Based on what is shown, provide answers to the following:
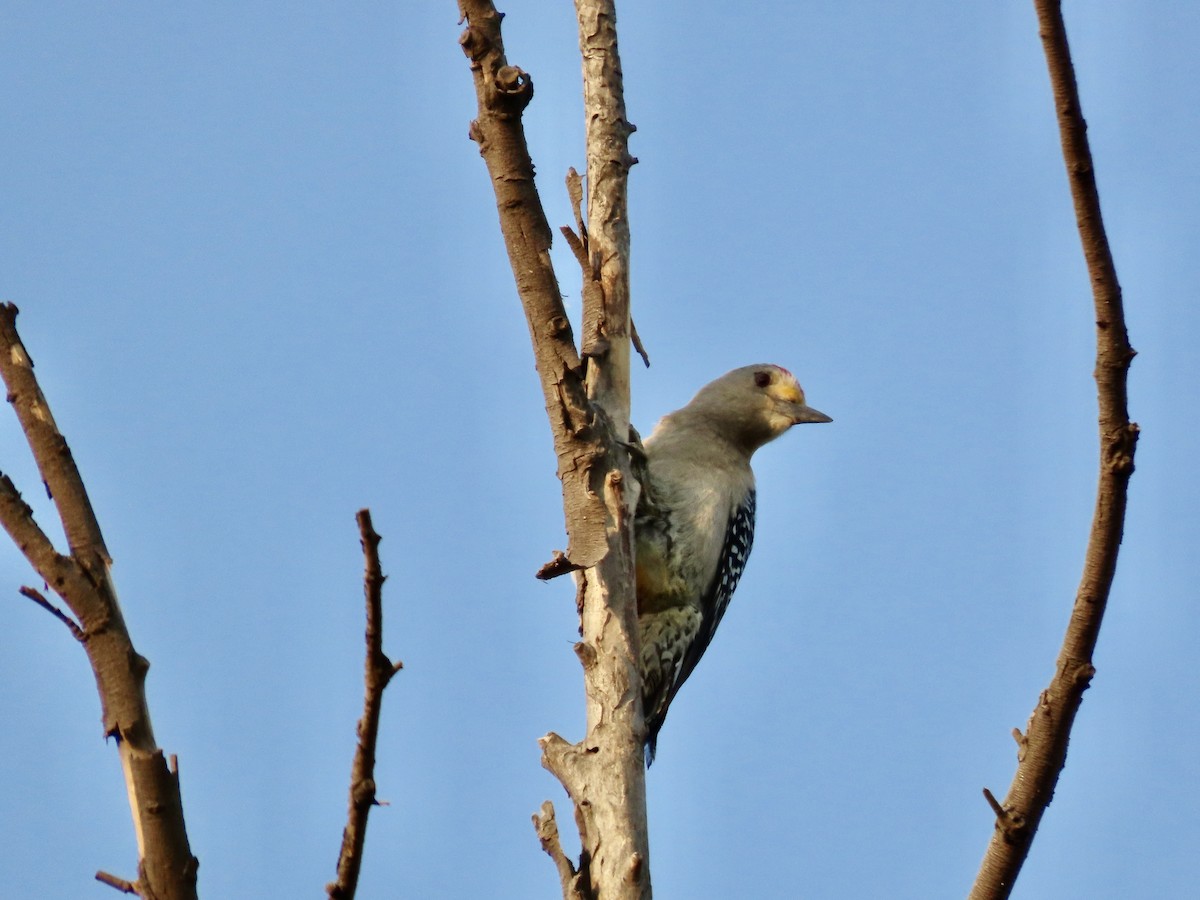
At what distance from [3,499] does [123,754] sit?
0.58m

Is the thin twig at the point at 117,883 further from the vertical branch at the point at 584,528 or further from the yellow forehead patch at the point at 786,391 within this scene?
the yellow forehead patch at the point at 786,391

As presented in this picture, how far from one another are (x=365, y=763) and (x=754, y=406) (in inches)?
234

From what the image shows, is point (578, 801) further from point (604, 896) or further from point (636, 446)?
point (636, 446)

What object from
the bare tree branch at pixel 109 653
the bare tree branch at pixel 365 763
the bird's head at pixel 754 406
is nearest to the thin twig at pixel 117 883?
the bare tree branch at pixel 109 653

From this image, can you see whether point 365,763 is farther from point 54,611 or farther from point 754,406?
point 754,406

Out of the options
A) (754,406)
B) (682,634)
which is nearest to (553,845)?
(682,634)

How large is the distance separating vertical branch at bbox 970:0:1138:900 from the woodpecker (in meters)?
3.48

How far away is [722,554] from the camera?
308 inches

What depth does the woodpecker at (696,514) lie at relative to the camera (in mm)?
7461

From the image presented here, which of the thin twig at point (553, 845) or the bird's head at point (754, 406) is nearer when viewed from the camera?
the thin twig at point (553, 845)

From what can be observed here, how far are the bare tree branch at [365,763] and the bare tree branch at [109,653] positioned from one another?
1.04 feet

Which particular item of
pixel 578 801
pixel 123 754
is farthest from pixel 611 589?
pixel 123 754

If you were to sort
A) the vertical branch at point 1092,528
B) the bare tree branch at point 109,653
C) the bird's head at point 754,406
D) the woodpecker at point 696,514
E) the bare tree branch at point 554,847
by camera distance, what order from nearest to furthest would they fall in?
the bare tree branch at point 109,653 → the vertical branch at point 1092,528 → the bare tree branch at point 554,847 → the woodpecker at point 696,514 → the bird's head at point 754,406

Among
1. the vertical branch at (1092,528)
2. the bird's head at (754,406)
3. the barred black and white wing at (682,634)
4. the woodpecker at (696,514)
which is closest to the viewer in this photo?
the vertical branch at (1092,528)
